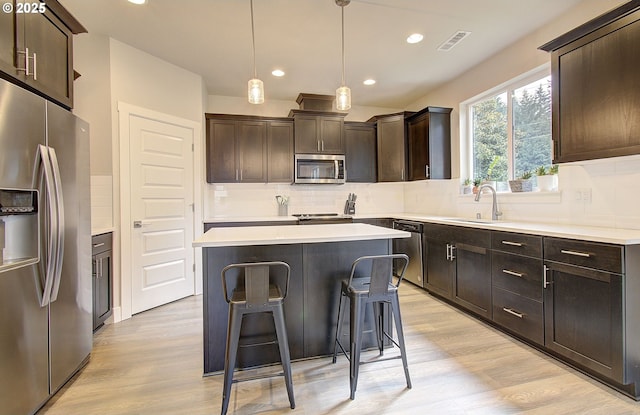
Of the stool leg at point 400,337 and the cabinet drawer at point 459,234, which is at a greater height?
the cabinet drawer at point 459,234

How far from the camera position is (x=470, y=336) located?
260 cm

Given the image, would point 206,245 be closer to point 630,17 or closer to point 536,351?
point 536,351

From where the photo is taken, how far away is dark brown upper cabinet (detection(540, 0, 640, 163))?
1.94 m

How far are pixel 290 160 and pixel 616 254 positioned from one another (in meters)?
3.72

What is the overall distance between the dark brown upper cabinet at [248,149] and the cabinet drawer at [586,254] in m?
3.33

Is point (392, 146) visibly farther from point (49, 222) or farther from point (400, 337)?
point (49, 222)

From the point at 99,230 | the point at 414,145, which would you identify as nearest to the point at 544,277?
the point at 414,145

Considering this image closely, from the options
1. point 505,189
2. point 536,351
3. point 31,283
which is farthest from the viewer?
point 505,189

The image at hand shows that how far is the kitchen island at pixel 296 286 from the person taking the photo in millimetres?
2035

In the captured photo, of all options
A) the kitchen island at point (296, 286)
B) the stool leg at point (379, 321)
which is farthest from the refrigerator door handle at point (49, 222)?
the stool leg at point (379, 321)

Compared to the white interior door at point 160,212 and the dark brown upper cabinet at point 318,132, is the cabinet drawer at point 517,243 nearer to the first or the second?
the dark brown upper cabinet at point 318,132

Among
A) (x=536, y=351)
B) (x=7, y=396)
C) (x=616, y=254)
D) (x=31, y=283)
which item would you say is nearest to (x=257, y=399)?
(x=7, y=396)

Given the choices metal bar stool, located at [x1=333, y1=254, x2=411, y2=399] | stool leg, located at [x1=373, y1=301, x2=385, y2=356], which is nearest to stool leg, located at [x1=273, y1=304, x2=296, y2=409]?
metal bar stool, located at [x1=333, y1=254, x2=411, y2=399]

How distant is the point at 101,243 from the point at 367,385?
2.66 metres
